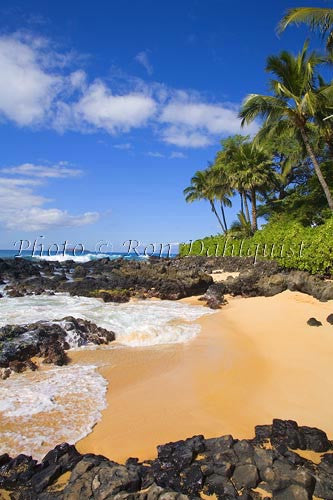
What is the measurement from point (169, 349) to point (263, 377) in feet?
6.81

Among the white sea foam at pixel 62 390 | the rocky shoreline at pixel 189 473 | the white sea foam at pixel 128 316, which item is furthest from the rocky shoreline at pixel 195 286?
the rocky shoreline at pixel 189 473

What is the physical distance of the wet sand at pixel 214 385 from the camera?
388cm

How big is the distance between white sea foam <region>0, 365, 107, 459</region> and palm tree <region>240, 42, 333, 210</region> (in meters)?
15.9

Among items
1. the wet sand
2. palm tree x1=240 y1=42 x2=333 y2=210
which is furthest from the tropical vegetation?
the wet sand

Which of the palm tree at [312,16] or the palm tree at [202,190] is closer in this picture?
the palm tree at [312,16]

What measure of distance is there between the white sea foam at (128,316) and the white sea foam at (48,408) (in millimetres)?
1689

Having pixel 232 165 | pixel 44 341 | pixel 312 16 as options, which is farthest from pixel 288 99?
pixel 44 341

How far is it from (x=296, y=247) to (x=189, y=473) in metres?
13.3

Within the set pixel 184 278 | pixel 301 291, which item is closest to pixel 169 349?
pixel 301 291

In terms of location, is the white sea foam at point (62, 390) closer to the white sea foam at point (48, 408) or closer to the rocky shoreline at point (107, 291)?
the white sea foam at point (48, 408)

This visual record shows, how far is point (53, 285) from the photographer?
15.8 metres

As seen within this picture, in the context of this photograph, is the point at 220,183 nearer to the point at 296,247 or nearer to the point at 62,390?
the point at 296,247

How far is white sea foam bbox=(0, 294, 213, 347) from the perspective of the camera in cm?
770

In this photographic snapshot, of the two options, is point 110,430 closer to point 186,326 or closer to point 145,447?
point 145,447
